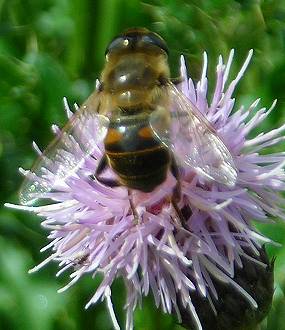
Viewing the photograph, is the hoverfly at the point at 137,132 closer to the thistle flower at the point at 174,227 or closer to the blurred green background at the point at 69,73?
the thistle flower at the point at 174,227

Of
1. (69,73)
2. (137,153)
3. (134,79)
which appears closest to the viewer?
(137,153)

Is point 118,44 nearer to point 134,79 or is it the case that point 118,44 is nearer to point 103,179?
Result: point 134,79

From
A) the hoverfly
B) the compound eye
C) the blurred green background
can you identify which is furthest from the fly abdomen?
the blurred green background

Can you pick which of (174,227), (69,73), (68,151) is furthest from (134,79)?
(69,73)

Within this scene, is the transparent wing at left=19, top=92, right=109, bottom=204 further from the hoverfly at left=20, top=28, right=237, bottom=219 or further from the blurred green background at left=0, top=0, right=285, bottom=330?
the blurred green background at left=0, top=0, right=285, bottom=330

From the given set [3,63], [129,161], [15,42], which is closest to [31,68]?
[3,63]

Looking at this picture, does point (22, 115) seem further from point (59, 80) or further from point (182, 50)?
point (182, 50)

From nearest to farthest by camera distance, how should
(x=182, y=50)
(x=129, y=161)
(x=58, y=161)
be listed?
(x=129, y=161) → (x=58, y=161) → (x=182, y=50)

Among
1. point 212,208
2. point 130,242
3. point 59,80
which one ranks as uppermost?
point 212,208
